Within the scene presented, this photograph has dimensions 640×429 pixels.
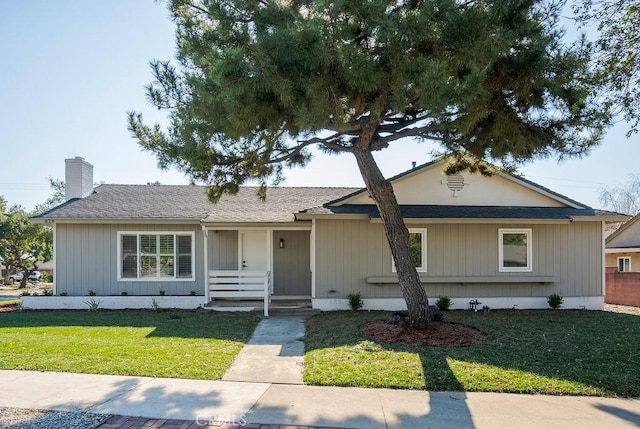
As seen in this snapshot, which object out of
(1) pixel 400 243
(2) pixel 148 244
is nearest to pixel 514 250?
(1) pixel 400 243

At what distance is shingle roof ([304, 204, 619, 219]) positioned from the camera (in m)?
10.6

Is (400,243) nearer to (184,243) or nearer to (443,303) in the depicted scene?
(443,303)

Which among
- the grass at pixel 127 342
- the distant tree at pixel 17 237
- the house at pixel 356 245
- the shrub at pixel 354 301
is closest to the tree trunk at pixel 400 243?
the house at pixel 356 245

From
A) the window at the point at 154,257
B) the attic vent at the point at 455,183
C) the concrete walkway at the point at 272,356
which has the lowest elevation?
the concrete walkway at the point at 272,356

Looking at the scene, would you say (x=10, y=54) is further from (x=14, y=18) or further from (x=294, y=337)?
(x=294, y=337)

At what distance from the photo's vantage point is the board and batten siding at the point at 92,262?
1178cm

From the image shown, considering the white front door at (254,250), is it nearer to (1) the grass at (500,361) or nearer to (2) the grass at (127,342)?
(2) the grass at (127,342)

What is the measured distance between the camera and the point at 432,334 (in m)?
7.41

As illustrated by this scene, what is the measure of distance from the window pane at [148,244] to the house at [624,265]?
50.9 ft

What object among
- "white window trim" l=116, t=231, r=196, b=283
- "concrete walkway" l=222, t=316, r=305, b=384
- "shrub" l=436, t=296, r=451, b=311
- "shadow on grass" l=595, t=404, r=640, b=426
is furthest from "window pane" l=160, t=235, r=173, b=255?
"shadow on grass" l=595, t=404, r=640, b=426

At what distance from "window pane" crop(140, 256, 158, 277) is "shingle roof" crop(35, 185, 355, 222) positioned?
1293 millimetres

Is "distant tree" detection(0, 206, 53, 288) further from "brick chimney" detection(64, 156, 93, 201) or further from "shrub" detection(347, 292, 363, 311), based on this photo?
"shrub" detection(347, 292, 363, 311)

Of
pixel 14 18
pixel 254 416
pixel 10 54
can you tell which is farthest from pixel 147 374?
pixel 10 54

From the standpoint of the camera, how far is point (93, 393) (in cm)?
481
